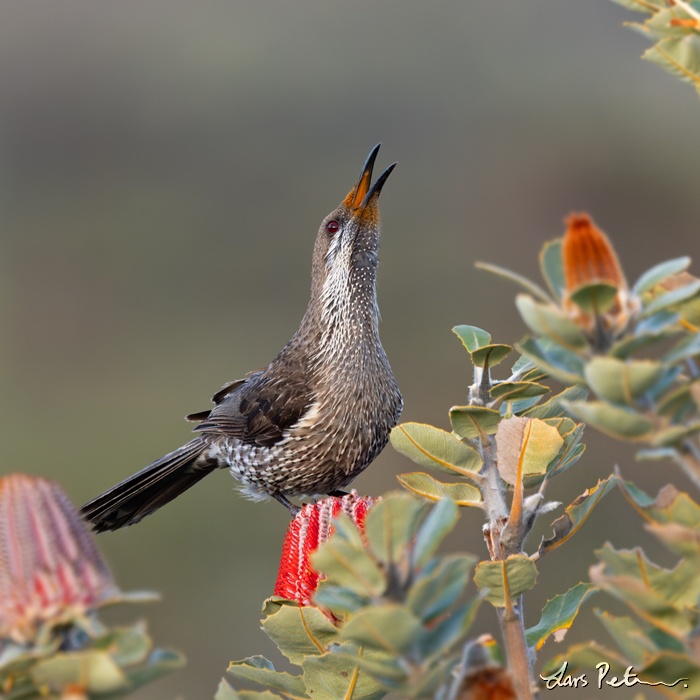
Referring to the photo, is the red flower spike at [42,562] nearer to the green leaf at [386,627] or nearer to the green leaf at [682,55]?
the green leaf at [386,627]

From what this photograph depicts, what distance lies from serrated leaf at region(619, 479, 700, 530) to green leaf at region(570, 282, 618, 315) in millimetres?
219

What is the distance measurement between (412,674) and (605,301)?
329mm

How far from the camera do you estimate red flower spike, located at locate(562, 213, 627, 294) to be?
25.9 inches

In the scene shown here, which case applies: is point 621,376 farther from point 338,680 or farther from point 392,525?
point 338,680

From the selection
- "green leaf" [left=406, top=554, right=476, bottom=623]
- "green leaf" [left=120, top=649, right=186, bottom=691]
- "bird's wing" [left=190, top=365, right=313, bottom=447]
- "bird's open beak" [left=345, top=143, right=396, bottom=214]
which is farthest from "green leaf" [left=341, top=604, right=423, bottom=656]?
"bird's open beak" [left=345, top=143, right=396, bottom=214]

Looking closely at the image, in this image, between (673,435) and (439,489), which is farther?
(439,489)

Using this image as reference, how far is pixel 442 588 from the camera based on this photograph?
2.11ft

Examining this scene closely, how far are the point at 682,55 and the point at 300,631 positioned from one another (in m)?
0.93

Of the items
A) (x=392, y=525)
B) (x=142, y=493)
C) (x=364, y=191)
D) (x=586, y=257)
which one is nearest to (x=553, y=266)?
(x=586, y=257)

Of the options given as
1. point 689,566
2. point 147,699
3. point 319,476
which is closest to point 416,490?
point 689,566

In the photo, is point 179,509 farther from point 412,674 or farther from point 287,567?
point 412,674

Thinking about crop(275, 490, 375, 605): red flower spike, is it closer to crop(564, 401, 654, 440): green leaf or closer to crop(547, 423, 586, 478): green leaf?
crop(547, 423, 586, 478): green leaf

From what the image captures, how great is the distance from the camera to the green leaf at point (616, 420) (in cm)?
63

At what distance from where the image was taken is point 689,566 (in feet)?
2.45
